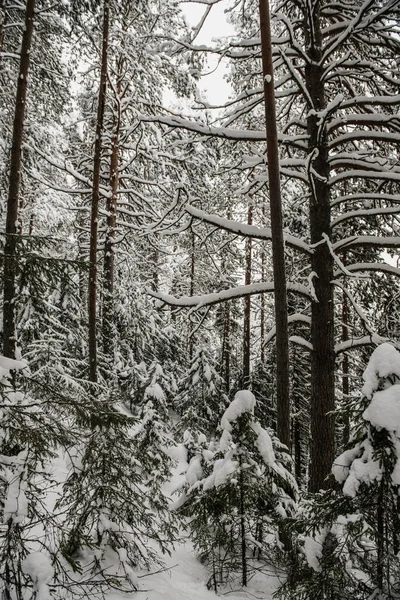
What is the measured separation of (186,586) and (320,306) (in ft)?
14.0

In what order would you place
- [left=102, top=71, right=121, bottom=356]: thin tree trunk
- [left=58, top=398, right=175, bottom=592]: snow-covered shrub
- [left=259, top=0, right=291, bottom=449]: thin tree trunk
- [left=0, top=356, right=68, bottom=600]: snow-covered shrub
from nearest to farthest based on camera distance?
1. [left=0, top=356, right=68, bottom=600]: snow-covered shrub
2. [left=58, top=398, right=175, bottom=592]: snow-covered shrub
3. [left=259, top=0, right=291, bottom=449]: thin tree trunk
4. [left=102, top=71, right=121, bottom=356]: thin tree trunk

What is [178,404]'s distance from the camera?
1638 cm

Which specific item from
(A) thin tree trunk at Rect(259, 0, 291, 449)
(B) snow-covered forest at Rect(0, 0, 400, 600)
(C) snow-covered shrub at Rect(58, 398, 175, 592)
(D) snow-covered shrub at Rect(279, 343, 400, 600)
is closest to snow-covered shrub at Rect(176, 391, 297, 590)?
(B) snow-covered forest at Rect(0, 0, 400, 600)

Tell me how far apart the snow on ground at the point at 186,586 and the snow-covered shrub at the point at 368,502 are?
213cm

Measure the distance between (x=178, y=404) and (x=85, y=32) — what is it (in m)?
13.2

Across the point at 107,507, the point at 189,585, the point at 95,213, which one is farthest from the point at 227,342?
the point at 107,507

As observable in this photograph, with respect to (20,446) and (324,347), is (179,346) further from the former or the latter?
(20,446)

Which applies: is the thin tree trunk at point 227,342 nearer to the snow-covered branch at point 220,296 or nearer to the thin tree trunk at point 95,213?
the thin tree trunk at point 95,213

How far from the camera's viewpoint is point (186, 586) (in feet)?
15.8

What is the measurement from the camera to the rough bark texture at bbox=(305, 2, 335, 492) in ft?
18.8

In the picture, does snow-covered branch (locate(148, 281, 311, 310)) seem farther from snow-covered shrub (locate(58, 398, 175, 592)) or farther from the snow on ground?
the snow on ground

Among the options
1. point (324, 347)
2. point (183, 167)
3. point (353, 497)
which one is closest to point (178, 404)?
point (183, 167)

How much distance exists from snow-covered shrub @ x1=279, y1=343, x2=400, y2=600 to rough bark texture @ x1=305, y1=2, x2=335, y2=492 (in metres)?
2.96

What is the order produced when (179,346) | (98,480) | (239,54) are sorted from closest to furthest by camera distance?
(98,480), (239,54), (179,346)
